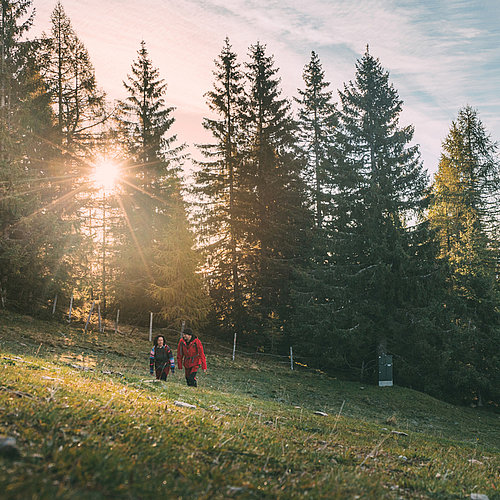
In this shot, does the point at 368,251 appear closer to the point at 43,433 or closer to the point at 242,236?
the point at 242,236

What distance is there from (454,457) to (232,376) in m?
12.4

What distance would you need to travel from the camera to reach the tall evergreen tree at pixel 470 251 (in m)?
24.3

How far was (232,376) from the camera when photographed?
62.1ft

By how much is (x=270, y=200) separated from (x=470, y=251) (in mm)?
14638

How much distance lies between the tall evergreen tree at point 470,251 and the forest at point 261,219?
124mm

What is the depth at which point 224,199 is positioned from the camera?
34219mm

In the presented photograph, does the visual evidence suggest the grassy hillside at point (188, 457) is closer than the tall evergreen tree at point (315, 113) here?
Yes

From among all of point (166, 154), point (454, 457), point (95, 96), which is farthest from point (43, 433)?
point (166, 154)

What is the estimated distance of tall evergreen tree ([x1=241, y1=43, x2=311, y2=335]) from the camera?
31.7 metres

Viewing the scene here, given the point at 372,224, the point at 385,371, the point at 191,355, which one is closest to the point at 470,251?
the point at 372,224

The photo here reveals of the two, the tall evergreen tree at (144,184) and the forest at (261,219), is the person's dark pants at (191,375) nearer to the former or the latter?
the forest at (261,219)

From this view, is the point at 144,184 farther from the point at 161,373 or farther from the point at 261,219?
the point at 161,373

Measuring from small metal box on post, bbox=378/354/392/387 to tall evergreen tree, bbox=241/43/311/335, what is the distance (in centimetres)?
876

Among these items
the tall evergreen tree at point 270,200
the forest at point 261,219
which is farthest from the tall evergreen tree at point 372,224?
the tall evergreen tree at point 270,200
